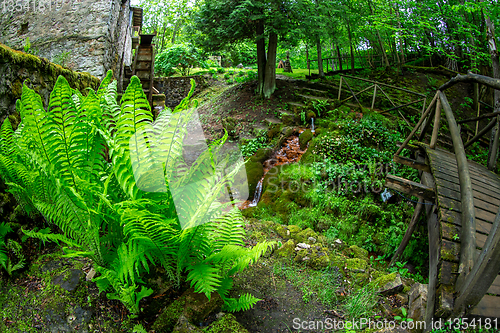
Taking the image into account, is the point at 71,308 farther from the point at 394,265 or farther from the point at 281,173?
the point at 281,173

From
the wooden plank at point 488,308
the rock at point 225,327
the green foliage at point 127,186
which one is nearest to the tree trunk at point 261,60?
the green foliage at point 127,186

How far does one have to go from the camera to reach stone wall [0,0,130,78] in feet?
15.4

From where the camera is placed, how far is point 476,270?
1.56 meters

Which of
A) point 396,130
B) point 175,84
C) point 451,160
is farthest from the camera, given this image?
point 175,84

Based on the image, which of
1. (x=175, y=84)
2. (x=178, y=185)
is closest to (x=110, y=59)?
(x=178, y=185)

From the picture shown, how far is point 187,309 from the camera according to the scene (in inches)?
59.6

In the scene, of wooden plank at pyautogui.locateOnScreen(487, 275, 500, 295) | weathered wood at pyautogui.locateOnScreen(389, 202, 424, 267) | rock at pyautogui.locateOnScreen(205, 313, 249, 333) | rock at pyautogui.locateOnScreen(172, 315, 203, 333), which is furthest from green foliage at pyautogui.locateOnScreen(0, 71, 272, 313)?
weathered wood at pyautogui.locateOnScreen(389, 202, 424, 267)

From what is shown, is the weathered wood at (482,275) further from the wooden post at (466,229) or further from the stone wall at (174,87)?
the stone wall at (174,87)

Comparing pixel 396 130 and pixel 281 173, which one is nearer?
pixel 281 173

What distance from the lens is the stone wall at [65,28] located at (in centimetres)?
468

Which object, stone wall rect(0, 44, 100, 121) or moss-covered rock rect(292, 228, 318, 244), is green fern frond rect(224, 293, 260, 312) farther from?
stone wall rect(0, 44, 100, 121)

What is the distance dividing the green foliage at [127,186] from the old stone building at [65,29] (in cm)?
382

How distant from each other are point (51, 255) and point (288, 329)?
165cm

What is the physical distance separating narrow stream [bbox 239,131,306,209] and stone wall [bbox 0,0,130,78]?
4188 millimetres
